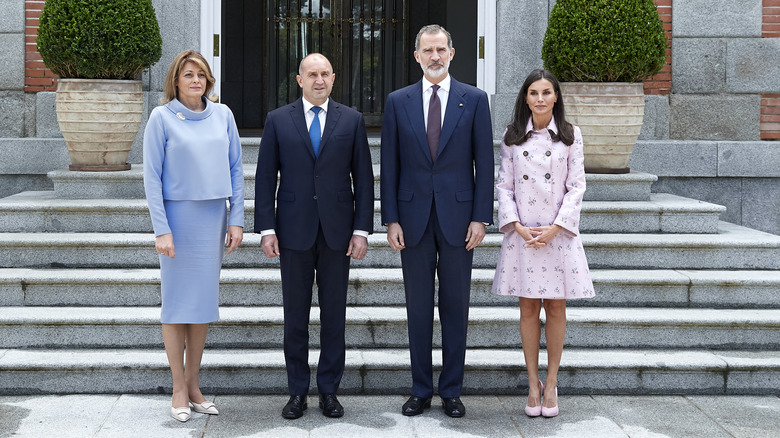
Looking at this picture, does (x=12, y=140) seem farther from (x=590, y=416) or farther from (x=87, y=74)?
(x=590, y=416)

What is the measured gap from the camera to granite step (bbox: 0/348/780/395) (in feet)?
17.0

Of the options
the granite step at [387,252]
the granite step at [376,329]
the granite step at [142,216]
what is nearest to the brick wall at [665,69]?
the granite step at [142,216]

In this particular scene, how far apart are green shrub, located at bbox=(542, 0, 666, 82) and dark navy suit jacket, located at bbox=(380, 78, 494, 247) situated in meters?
2.50

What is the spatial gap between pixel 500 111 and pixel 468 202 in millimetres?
3555

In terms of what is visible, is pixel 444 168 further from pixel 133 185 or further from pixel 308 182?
pixel 133 185

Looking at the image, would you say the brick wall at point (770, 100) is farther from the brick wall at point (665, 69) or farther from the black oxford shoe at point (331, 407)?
the black oxford shoe at point (331, 407)

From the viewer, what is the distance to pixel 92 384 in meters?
5.18

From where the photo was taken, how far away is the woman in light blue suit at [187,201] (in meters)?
4.66

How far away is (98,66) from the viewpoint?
6992 millimetres

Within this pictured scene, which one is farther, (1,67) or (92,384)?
(1,67)

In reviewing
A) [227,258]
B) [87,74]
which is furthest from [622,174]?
[87,74]

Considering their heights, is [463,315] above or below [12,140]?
below

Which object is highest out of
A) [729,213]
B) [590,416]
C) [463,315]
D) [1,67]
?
[1,67]

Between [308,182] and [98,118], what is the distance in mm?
2977
